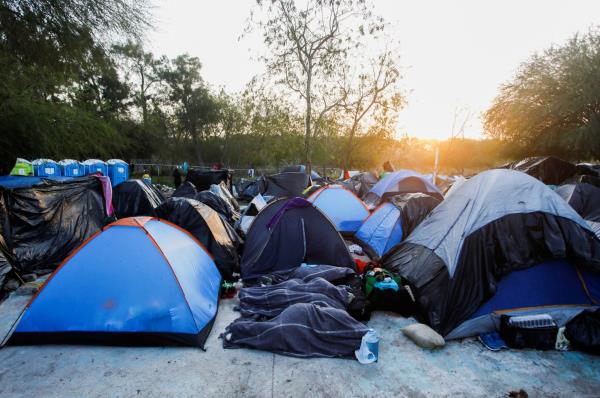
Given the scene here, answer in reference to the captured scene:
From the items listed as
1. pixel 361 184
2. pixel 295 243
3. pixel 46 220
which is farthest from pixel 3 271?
pixel 361 184

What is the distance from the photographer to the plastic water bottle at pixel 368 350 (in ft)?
10.4

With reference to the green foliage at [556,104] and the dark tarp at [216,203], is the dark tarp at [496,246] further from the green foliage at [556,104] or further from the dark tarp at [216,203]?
the green foliage at [556,104]

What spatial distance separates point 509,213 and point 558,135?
1880cm

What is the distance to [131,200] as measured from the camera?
307 inches

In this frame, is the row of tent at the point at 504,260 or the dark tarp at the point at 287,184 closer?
the row of tent at the point at 504,260

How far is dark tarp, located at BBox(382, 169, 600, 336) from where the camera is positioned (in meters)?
3.57

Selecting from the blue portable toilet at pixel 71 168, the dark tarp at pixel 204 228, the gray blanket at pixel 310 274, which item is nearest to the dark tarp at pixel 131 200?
the dark tarp at pixel 204 228

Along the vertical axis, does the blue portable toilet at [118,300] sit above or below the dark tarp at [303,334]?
above

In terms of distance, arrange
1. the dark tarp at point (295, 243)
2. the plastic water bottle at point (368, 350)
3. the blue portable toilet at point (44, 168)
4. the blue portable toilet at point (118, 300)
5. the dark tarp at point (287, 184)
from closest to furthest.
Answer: the plastic water bottle at point (368, 350) → the blue portable toilet at point (118, 300) → the dark tarp at point (295, 243) → the dark tarp at point (287, 184) → the blue portable toilet at point (44, 168)

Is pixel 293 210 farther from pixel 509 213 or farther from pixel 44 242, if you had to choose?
pixel 44 242

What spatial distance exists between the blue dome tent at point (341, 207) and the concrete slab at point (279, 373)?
5.00 m

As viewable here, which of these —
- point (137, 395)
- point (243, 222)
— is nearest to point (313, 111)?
point (243, 222)

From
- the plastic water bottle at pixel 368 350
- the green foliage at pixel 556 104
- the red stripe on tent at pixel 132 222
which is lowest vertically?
the plastic water bottle at pixel 368 350

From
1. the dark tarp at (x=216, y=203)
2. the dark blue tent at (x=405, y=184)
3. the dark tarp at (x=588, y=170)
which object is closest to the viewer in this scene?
the dark tarp at (x=216, y=203)
